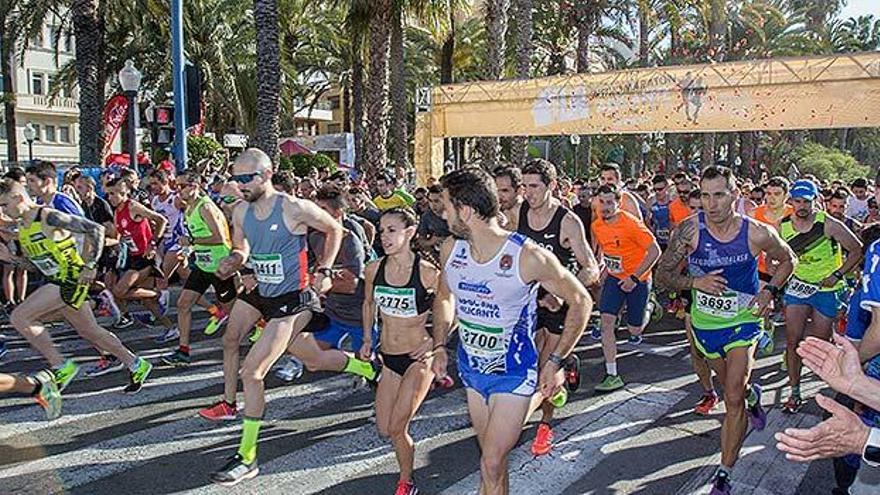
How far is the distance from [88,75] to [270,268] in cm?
1720

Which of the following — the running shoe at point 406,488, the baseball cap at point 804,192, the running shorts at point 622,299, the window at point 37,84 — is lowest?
the running shoe at point 406,488

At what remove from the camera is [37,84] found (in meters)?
56.9

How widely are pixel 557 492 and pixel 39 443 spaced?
360cm

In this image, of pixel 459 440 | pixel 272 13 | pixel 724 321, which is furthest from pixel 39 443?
pixel 272 13

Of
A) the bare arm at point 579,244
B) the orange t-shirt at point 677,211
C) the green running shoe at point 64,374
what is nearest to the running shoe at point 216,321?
the green running shoe at point 64,374

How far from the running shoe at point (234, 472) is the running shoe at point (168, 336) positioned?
13.4ft

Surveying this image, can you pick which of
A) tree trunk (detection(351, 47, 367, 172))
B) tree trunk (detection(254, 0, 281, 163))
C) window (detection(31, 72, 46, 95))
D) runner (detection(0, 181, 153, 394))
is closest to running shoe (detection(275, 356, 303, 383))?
runner (detection(0, 181, 153, 394))

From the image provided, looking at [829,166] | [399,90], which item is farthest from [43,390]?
[829,166]

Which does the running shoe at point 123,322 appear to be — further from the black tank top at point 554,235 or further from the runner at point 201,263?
the black tank top at point 554,235

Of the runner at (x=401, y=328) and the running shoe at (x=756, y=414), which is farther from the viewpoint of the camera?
the running shoe at (x=756, y=414)

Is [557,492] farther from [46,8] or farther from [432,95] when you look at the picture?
[46,8]

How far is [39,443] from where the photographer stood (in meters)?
5.58

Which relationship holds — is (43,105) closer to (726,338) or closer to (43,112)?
(43,112)

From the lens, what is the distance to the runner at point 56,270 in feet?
21.3
